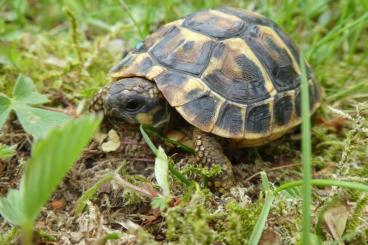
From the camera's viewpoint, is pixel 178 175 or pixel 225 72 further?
pixel 225 72

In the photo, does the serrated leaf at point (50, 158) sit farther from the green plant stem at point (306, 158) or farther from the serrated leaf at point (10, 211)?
the green plant stem at point (306, 158)

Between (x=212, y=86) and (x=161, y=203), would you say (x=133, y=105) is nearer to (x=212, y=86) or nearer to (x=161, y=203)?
(x=212, y=86)

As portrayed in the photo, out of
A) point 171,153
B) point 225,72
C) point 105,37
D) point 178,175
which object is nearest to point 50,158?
point 178,175

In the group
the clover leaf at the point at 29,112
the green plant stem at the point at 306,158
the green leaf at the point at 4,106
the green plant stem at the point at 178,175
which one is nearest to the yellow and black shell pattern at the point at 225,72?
the green plant stem at the point at 178,175

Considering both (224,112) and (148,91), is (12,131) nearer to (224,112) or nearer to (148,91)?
(148,91)

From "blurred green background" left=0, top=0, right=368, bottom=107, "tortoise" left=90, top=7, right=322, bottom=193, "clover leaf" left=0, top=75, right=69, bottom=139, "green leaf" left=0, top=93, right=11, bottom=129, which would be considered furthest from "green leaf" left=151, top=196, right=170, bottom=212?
"blurred green background" left=0, top=0, right=368, bottom=107

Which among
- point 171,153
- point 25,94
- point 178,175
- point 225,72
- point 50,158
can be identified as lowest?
point 171,153

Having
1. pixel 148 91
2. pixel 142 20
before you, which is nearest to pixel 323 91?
pixel 148 91

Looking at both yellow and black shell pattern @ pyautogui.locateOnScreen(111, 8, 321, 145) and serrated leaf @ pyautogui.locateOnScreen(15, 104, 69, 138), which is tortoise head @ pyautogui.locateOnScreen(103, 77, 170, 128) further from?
serrated leaf @ pyautogui.locateOnScreen(15, 104, 69, 138)
